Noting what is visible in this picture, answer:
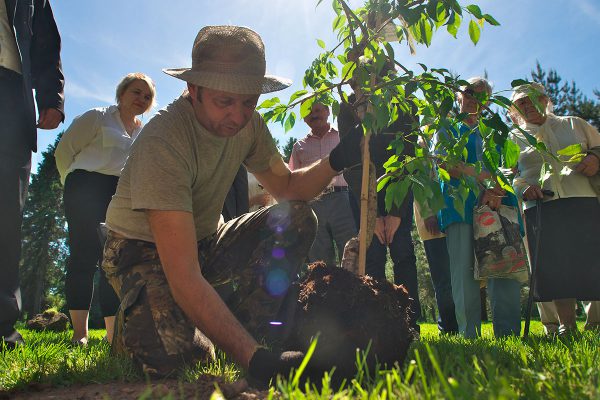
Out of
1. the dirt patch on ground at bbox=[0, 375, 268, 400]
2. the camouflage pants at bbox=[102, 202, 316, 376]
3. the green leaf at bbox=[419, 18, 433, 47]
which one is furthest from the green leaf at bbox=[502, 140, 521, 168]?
the dirt patch on ground at bbox=[0, 375, 268, 400]

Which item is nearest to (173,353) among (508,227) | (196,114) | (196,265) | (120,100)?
(196,265)

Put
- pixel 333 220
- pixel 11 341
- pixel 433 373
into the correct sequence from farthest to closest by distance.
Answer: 1. pixel 333 220
2. pixel 11 341
3. pixel 433 373

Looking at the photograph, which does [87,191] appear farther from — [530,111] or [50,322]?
[50,322]

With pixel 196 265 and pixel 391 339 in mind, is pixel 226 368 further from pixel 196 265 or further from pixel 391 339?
pixel 391 339

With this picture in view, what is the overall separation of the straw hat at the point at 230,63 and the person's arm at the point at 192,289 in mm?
587

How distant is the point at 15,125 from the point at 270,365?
6.56 ft

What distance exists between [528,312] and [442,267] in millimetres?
830

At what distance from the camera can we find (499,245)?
3.14 m

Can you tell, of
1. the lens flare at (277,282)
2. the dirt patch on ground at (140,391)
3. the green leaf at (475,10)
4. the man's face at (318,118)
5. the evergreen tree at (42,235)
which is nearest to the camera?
the dirt patch on ground at (140,391)

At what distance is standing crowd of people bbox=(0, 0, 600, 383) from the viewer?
1940 mm

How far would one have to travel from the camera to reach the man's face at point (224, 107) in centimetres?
204

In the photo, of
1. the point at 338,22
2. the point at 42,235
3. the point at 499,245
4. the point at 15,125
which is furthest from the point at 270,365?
the point at 42,235

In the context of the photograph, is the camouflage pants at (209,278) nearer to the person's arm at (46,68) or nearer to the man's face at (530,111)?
the person's arm at (46,68)

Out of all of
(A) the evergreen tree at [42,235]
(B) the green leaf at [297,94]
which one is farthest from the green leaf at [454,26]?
(A) the evergreen tree at [42,235]
